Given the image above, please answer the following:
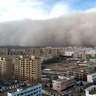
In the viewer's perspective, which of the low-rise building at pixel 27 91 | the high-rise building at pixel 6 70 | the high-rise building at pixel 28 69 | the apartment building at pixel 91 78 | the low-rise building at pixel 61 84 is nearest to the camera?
the low-rise building at pixel 27 91

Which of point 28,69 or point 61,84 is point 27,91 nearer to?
point 61,84

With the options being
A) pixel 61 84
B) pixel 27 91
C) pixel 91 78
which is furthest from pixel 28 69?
pixel 27 91

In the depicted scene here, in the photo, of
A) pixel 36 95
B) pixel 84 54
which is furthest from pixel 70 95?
pixel 84 54

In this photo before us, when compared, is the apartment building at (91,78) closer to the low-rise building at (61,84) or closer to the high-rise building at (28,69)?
the low-rise building at (61,84)

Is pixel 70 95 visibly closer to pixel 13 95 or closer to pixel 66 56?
pixel 13 95

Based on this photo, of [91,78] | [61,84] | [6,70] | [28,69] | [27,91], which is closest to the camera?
[27,91]

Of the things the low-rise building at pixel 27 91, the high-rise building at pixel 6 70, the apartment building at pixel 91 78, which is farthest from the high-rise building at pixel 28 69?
the low-rise building at pixel 27 91

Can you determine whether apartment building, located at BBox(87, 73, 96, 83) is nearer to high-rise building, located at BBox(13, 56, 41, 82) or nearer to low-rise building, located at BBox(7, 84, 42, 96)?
high-rise building, located at BBox(13, 56, 41, 82)

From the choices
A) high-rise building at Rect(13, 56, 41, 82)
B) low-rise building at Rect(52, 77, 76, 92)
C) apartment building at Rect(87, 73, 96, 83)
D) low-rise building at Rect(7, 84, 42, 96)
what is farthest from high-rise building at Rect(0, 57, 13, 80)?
low-rise building at Rect(7, 84, 42, 96)
